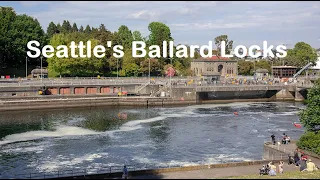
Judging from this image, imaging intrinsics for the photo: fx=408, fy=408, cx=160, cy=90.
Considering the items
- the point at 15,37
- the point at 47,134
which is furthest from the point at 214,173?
the point at 15,37

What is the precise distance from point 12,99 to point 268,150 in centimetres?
5822

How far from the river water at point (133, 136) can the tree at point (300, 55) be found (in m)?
78.8

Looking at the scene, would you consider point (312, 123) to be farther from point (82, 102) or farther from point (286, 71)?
point (286, 71)

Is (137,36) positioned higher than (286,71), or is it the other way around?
(137,36)

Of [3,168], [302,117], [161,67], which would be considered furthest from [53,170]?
[161,67]

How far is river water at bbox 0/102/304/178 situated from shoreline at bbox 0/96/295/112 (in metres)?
3.24

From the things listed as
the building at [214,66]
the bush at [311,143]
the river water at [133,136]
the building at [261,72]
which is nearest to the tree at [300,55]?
the building at [261,72]

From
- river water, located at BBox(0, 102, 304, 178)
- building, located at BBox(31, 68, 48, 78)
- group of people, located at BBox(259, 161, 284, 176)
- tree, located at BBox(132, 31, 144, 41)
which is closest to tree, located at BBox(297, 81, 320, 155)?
river water, located at BBox(0, 102, 304, 178)

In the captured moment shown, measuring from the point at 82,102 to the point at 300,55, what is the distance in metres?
105

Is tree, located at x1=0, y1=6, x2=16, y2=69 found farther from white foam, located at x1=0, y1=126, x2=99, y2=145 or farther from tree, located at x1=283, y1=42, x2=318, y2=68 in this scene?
tree, located at x1=283, y1=42, x2=318, y2=68

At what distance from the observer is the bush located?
121ft

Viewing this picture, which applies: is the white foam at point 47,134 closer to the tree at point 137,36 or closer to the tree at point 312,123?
the tree at point 312,123

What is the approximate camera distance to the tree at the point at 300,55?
156 m

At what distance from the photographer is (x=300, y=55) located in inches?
6309
